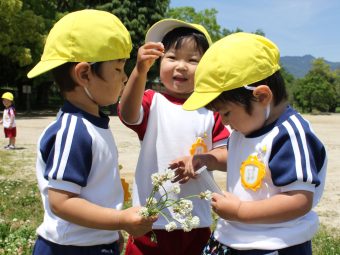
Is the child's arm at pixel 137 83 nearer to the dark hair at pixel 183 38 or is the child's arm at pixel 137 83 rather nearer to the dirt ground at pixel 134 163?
the dark hair at pixel 183 38

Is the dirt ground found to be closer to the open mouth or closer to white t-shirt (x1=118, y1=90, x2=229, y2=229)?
white t-shirt (x1=118, y1=90, x2=229, y2=229)

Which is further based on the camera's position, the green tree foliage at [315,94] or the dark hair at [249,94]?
the green tree foliage at [315,94]

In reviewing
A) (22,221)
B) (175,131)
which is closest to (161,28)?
(175,131)

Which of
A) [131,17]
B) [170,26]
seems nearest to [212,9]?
[131,17]

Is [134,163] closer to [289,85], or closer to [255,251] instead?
[255,251]

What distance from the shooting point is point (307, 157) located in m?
1.81

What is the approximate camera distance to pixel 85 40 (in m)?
1.92

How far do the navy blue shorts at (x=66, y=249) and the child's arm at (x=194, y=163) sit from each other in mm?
521

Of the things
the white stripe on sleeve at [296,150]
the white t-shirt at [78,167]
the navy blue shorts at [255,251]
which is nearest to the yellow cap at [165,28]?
the white t-shirt at [78,167]

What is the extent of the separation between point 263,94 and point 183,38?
2.61ft

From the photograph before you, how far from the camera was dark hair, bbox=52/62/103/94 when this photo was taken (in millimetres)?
1964

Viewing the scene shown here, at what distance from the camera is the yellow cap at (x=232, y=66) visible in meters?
1.86

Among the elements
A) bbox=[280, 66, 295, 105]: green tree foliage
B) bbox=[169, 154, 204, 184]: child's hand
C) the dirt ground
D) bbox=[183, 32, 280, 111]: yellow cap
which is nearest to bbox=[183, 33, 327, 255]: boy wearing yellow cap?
bbox=[183, 32, 280, 111]: yellow cap

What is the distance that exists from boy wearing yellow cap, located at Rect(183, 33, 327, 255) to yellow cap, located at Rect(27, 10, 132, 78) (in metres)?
0.39
